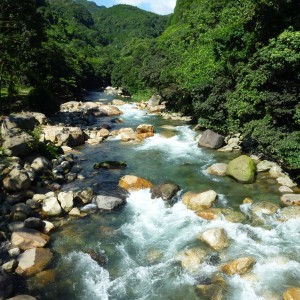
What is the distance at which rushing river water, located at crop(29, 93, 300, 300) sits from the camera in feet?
36.2

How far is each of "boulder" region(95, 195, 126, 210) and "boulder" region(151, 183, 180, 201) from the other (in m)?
1.90

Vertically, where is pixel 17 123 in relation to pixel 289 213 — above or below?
above

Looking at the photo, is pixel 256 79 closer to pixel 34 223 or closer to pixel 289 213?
pixel 289 213

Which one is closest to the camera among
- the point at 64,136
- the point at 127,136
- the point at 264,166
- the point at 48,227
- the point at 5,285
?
the point at 5,285

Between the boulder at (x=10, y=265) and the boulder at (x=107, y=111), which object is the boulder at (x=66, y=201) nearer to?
the boulder at (x=10, y=265)

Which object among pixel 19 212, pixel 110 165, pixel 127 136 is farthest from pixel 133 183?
pixel 127 136

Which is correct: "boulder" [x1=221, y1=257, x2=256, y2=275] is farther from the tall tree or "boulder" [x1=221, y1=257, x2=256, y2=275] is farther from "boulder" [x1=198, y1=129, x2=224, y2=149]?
the tall tree

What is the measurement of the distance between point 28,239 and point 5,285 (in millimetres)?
2825

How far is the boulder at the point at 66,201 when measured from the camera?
1609cm

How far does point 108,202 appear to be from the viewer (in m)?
16.7

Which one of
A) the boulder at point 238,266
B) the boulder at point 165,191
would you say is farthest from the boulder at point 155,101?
the boulder at point 238,266

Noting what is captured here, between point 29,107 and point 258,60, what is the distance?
1046 inches

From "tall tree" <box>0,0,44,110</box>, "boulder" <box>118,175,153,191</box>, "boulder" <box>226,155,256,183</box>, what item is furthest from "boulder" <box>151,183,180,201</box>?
"tall tree" <box>0,0,44,110</box>

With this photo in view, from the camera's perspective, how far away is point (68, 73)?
55.7 m
